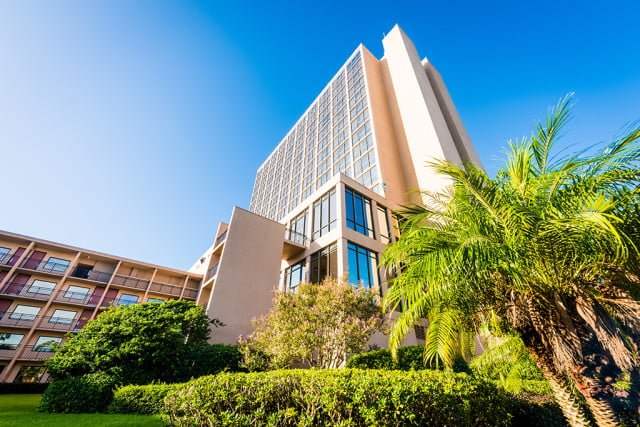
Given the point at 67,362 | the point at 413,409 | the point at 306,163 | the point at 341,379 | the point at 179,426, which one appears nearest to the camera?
the point at 413,409

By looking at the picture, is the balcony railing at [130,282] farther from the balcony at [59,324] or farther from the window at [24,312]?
the window at [24,312]

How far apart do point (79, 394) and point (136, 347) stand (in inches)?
79.8

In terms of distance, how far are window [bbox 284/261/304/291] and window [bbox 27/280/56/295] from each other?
890 inches

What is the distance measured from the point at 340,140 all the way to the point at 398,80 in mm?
10275

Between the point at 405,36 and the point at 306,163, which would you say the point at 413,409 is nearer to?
the point at 306,163

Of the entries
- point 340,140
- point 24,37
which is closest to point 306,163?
point 340,140

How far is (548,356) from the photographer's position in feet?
18.1

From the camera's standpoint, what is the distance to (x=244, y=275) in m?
16.0

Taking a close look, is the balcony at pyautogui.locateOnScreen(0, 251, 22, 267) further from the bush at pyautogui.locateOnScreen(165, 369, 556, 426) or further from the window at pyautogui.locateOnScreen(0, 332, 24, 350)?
the bush at pyautogui.locateOnScreen(165, 369, 556, 426)

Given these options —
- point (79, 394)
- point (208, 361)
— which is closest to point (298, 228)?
point (208, 361)

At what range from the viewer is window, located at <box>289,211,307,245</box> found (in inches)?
766

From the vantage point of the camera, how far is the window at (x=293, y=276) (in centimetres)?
1774

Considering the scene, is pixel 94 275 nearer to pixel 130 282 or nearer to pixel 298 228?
pixel 130 282

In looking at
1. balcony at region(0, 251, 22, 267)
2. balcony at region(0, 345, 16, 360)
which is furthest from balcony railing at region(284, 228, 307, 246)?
balcony at region(0, 251, 22, 267)
